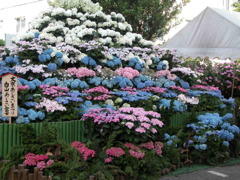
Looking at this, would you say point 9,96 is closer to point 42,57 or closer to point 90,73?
point 42,57

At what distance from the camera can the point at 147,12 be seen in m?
13.7

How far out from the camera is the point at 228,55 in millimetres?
7340

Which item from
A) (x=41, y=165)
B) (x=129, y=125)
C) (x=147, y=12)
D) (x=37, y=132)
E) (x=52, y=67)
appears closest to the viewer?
(x=41, y=165)

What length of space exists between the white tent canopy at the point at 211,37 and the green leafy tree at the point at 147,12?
4.00 metres

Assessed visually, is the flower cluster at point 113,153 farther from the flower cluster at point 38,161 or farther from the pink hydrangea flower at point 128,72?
the pink hydrangea flower at point 128,72

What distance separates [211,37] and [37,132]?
4.85m

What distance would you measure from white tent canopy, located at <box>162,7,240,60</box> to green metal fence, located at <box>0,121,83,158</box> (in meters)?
3.69

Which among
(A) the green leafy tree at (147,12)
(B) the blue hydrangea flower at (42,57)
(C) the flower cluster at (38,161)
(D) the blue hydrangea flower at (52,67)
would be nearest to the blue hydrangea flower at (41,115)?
(C) the flower cluster at (38,161)

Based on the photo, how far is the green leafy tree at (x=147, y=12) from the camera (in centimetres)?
1303

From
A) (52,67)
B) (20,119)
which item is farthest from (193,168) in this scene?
(52,67)

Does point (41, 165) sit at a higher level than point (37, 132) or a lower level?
lower

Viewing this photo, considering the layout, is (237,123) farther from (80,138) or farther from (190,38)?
(80,138)

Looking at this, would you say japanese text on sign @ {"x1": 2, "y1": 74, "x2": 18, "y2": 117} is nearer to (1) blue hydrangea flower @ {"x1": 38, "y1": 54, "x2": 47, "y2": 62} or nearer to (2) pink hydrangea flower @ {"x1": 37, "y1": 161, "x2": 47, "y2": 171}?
(2) pink hydrangea flower @ {"x1": 37, "y1": 161, "x2": 47, "y2": 171}

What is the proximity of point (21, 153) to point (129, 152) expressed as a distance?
1496 mm
